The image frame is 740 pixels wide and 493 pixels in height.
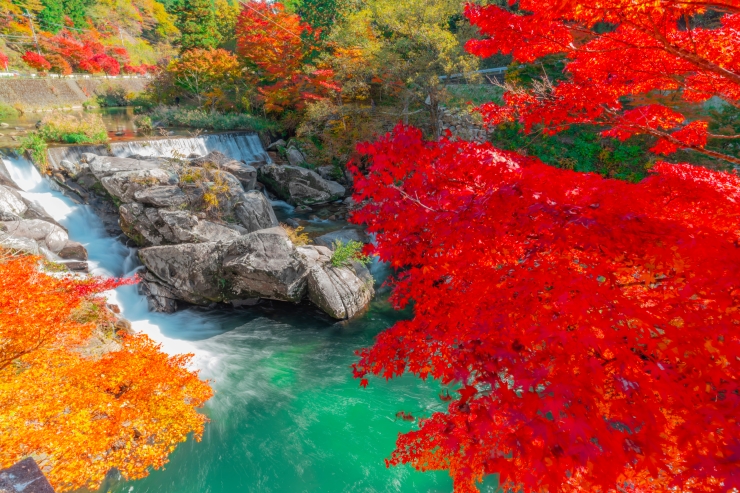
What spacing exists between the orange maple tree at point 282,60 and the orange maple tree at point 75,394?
531 inches

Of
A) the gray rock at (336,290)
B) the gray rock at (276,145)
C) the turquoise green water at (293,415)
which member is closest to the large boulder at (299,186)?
the gray rock at (276,145)

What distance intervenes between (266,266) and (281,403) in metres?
3.46

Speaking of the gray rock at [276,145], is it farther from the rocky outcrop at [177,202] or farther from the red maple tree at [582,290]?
the red maple tree at [582,290]

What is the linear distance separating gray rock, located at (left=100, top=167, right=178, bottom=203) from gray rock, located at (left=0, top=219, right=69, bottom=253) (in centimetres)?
182

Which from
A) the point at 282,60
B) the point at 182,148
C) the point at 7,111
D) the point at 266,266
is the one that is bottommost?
the point at 266,266

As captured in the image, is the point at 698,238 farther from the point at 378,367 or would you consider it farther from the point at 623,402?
the point at 378,367

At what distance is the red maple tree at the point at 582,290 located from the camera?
234 centimetres

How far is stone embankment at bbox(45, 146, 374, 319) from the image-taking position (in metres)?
9.16

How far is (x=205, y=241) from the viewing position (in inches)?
391

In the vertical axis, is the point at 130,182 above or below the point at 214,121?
below

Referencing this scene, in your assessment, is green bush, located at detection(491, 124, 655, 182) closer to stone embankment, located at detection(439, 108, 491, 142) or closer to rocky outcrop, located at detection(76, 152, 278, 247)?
stone embankment, located at detection(439, 108, 491, 142)

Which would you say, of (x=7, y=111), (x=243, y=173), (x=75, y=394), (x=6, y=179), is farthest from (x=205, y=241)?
(x=7, y=111)

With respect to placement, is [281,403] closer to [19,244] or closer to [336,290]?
[336,290]

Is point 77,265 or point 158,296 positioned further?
point 158,296
